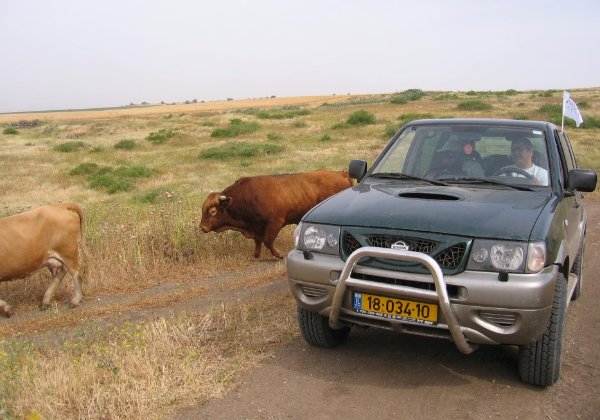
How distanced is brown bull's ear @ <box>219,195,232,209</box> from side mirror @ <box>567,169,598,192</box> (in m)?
5.35

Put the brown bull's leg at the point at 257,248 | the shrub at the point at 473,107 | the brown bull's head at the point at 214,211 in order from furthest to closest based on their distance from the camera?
the shrub at the point at 473,107 → the brown bull's leg at the point at 257,248 → the brown bull's head at the point at 214,211

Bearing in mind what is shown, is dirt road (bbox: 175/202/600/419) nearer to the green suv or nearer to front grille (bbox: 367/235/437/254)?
the green suv

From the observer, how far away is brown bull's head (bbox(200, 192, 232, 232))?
916 cm

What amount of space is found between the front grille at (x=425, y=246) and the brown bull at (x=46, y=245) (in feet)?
15.0

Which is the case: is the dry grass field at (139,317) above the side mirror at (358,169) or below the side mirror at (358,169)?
below

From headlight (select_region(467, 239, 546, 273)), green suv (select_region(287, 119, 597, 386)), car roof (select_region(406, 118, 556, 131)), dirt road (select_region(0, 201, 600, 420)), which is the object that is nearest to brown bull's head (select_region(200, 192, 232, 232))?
dirt road (select_region(0, 201, 600, 420))

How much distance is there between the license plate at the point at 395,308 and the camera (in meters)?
4.02

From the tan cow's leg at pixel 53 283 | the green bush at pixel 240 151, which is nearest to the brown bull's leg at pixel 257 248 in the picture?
the tan cow's leg at pixel 53 283

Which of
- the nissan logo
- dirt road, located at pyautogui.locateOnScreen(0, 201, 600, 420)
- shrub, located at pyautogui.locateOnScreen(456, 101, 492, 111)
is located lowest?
shrub, located at pyautogui.locateOnScreen(456, 101, 492, 111)

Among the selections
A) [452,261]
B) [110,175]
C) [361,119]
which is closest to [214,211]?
[452,261]

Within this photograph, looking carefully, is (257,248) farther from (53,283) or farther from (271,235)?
(53,283)

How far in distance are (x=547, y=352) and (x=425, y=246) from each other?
114cm

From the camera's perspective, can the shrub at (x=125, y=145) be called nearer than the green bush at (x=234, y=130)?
Yes

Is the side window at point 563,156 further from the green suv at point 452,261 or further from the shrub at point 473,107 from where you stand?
the shrub at point 473,107
